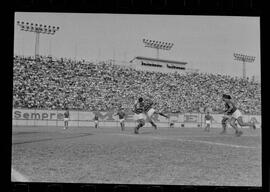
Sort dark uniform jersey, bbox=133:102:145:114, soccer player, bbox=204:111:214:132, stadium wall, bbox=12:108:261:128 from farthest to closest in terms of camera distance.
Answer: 1. soccer player, bbox=204:111:214:132
2. stadium wall, bbox=12:108:261:128
3. dark uniform jersey, bbox=133:102:145:114

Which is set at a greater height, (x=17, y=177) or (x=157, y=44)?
(x=157, y=44)

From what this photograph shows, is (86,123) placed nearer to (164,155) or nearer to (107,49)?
(107,49)

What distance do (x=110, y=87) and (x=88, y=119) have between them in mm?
1307

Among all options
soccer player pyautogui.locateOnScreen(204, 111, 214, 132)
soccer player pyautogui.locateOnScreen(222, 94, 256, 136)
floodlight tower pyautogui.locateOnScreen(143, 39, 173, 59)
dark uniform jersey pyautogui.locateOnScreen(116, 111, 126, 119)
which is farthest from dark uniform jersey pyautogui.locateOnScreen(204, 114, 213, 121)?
floodlight tower pyautogui.locateOnScreen(143, 39, 173, 59)

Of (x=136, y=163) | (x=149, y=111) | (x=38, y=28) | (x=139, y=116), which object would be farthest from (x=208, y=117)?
(x=136, y=163)

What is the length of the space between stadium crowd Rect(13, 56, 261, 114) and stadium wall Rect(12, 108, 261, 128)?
19cm

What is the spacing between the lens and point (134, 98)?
38.2 ft

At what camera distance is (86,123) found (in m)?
11.1

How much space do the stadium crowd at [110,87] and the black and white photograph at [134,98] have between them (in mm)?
38

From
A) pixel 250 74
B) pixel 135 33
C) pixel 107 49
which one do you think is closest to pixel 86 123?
pixel 107 49

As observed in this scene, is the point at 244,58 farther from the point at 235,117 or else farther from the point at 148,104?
the point at 148,104

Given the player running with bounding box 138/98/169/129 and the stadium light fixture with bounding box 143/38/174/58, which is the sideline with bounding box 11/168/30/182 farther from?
the player running with bounding box 138/98/169/129

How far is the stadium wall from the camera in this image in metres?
10.0
